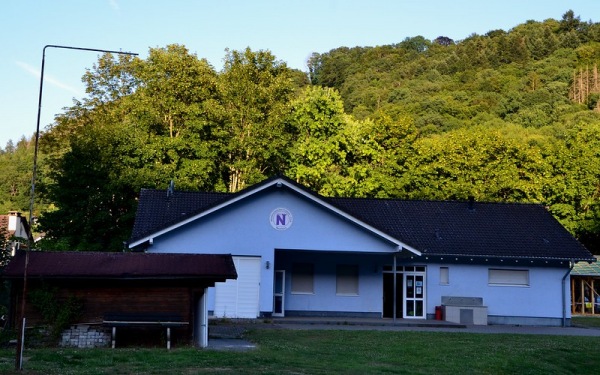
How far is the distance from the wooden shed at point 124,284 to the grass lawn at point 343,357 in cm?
136

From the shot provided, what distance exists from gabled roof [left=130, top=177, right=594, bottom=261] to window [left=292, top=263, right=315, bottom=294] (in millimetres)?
3044

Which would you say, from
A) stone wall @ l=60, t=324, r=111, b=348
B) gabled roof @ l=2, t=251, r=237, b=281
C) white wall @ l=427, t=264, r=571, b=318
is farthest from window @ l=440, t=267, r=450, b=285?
stone wall @ l=60, t=324, r=111, b=348

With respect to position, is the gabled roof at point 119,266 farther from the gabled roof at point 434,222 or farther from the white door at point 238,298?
the white door at point 238,298

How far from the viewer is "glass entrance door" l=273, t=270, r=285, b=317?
103ft

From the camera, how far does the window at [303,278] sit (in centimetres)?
3238

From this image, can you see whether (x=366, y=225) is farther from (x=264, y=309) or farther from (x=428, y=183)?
(x=428, y=183)

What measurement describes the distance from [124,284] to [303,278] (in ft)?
46.0

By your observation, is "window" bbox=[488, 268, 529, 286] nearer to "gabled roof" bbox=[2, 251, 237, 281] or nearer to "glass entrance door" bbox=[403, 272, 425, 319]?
"glass entrance door" bbox=[403, 272, 425, 319]

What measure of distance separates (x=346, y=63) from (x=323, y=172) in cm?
7904

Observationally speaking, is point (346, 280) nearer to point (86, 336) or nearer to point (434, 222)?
point (434, 222)

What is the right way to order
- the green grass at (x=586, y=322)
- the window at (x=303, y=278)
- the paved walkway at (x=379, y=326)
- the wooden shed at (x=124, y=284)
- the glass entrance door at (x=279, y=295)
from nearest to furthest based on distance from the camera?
the wooden shed at (x=124, y=284)
the paved walkway at (x=379, y=326)
the glass entrance door at (x=279, y=295)
the window at (x=303, y=278)
the green grass at (x=586, y=322)

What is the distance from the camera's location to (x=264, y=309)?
29.7m

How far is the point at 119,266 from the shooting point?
19328 mm

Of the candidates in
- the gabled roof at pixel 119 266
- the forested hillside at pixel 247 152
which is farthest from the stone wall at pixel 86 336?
the forested hillside at pixel 247 152
